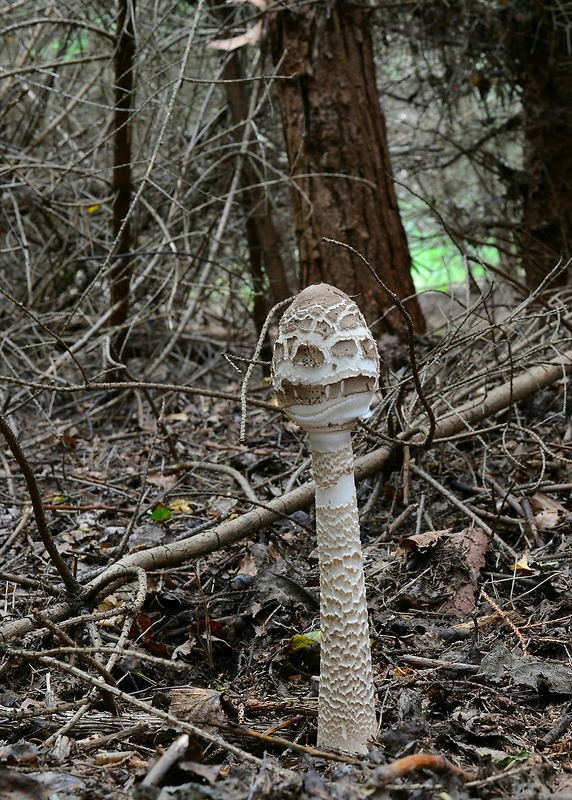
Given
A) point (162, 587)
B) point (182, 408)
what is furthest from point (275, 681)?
point (182, 408)

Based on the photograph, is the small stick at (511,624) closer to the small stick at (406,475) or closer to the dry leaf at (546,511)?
the dry leaf at (546,511)

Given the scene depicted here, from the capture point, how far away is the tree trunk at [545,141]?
6.30 m

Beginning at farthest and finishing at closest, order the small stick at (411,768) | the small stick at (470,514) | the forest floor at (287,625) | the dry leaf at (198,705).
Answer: the small stick at (470,514), the dry leaf at (198,705), the forest floor at (287,625), the small stick at (411,768)

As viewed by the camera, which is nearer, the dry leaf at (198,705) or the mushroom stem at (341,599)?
the mushroom stem at (341,599)

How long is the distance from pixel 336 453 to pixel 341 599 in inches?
18.0

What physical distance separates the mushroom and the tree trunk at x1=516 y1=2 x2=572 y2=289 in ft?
14.5

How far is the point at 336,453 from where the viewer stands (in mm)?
2332

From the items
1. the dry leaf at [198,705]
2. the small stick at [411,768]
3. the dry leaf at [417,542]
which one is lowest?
the dry leaf at [198,705]

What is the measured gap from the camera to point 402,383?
11.1 feet

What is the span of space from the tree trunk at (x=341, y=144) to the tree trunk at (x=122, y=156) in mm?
1135

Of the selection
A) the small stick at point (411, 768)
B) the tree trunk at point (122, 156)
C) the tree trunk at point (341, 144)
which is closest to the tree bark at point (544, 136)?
the tree trunk at point (341, 144)

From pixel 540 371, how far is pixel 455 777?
2.92 m

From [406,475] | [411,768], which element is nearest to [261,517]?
[406,475]

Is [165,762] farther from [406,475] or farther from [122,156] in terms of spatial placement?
[122,156]
